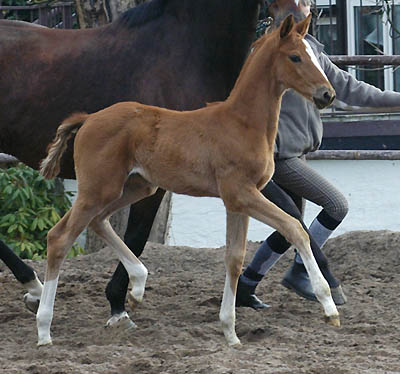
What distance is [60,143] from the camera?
14.7ft

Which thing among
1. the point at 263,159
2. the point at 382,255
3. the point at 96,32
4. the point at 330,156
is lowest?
the point at 382,255

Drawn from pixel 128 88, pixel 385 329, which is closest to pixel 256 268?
pixel 385 329

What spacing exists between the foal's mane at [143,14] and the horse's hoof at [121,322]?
1.55 meters

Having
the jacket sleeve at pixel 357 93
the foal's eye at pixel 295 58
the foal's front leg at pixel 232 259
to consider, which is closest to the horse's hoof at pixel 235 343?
the foal's front leg at pixel 232 259

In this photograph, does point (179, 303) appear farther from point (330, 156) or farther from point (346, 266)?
point (330, 156)

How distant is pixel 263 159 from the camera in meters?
4.14

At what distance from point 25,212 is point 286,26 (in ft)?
14.9

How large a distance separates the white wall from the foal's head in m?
4.72

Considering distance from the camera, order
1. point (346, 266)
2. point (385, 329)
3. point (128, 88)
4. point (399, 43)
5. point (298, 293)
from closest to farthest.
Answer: point (385, 329) < point (128, 88) < point (298, 293) < point (346, 266) < point (399, 43)

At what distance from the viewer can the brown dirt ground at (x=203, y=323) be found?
156 inches

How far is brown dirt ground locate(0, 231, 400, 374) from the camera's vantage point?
3.96m

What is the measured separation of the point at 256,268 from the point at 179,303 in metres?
0.52

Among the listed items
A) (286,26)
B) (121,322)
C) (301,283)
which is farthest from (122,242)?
(286,26)

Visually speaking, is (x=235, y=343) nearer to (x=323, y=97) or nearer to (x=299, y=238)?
(x=299, y=238)
